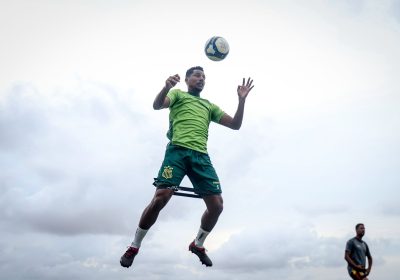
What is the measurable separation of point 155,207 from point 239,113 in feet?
8.43

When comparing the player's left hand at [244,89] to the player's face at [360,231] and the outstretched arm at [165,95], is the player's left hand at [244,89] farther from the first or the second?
the player's face at [360,231]

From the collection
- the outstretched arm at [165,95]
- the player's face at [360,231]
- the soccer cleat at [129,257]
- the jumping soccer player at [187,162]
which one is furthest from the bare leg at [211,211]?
the player's face at [360,231]

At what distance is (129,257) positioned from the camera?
6.59 metres

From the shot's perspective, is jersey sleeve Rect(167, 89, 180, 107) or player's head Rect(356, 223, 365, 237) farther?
player's head Rect(356, 223, 365, 237)

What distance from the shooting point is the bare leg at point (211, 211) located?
704 cm

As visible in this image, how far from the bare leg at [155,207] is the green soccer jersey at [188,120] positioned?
88cm

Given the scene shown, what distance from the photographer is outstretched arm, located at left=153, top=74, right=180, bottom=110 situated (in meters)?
6.66

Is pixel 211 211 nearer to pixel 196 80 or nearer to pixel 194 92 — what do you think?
pixel 194 92

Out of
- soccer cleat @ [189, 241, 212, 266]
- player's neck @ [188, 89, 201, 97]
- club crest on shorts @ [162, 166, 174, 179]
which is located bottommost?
soccer cleat @ [189, 241, 212, 266]

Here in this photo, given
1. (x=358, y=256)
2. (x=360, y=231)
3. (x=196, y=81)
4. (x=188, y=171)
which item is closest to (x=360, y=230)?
(x=360, y=231)

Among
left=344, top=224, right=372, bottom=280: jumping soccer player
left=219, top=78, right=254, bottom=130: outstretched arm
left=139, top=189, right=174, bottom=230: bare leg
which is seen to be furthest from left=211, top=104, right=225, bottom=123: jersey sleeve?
left=344, top=224, right=372, bottom=280: jumping soccer player

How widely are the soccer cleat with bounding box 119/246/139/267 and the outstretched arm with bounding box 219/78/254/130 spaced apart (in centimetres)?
294

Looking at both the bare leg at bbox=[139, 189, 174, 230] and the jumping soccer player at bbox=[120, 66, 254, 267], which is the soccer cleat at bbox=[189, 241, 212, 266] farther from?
the bare leg at bbox=[139, 189, 174, 230]

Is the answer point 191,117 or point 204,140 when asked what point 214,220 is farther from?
point 191,117
